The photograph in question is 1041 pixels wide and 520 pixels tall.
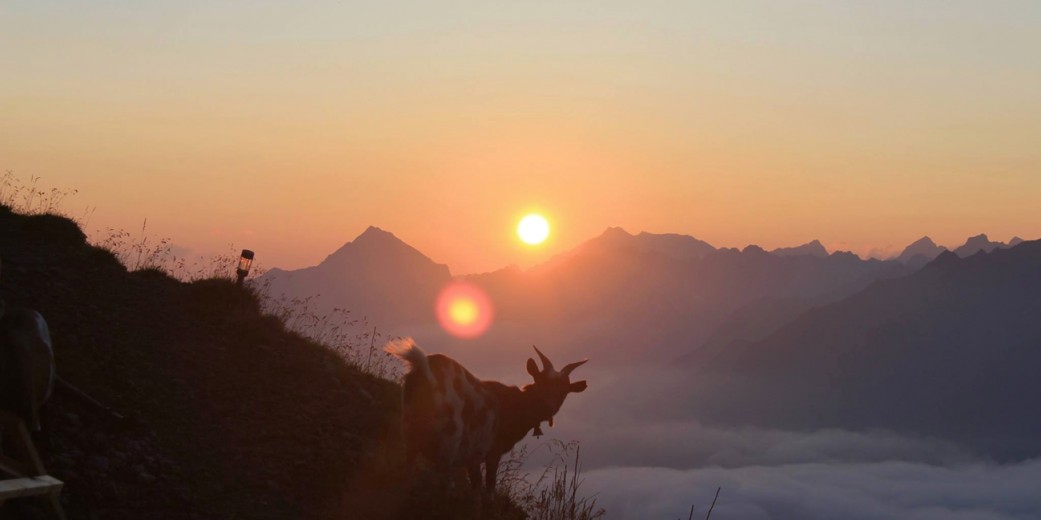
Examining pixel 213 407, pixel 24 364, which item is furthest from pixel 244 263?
pixel 24 364

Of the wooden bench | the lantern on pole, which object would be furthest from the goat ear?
the wooden bench

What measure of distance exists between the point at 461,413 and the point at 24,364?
19.8 ft

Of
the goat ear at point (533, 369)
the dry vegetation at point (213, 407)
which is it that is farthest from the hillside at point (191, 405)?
the goat ear at point (533, 369)

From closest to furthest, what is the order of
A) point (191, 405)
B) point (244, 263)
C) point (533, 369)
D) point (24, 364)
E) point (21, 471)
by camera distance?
point (21, 471)
point (24, 364)
point (191, 405)
point (533, 369)
point (244, 263)

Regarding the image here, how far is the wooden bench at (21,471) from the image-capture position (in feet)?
23.8

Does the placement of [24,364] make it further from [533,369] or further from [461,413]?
[533,369]

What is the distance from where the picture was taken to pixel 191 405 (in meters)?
14.0

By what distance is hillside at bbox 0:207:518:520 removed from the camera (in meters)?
11.5

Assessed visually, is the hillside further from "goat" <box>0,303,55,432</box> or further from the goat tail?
the goat tail

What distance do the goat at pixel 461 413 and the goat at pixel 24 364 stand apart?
4.83 meters

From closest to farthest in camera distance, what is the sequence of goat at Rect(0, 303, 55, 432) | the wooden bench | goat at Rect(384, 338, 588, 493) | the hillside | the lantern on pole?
the wooden bench, goat at Rect(0, 303, 55, 432), the hillside, goat at Rect(384, 338, 588, 493), the lantern on pole

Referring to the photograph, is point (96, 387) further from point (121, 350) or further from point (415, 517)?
point (415, 517)

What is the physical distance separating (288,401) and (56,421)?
13.7ft

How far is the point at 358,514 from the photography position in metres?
12.3
